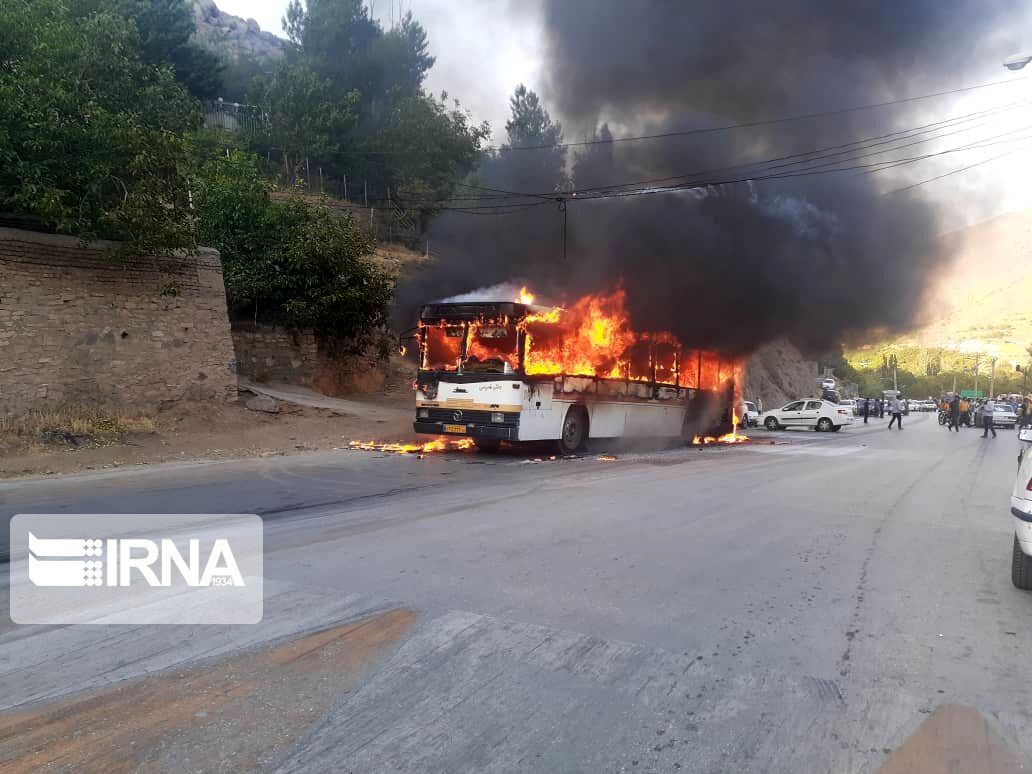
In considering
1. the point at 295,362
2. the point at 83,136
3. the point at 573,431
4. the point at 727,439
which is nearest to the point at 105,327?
the point at 83,136

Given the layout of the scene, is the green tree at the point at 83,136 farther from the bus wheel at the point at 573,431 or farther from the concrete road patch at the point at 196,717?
the concrete road patch at the point at 196,717

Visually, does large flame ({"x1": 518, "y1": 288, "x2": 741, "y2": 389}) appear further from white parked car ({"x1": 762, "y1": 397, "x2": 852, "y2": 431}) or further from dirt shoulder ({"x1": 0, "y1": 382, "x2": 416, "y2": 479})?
white parked car ({"x1": 762, "y1": 397, "x2": 852, "y2": 431})

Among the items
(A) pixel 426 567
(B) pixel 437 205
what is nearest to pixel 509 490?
(A) pixel 426 567

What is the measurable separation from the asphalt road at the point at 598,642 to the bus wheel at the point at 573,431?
18.6ft

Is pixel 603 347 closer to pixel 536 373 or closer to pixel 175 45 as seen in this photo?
pixel 536 373

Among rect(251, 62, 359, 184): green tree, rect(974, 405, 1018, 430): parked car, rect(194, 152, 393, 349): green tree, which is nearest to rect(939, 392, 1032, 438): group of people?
rect(974, 405, 1018, 430): parked car

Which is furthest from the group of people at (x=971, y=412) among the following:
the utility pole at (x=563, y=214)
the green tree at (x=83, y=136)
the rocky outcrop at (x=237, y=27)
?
the rocky outcrop at (x=237, y=27)

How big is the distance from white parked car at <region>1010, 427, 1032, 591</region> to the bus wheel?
9.18 meters

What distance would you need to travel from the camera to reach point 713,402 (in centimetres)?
2017

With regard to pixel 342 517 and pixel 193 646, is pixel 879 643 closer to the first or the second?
pixel 193 646

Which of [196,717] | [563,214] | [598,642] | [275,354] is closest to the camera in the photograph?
[196,717]

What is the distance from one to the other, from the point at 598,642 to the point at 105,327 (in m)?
12.4

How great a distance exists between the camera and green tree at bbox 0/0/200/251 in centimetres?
1130

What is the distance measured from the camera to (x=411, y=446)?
47.7ft
